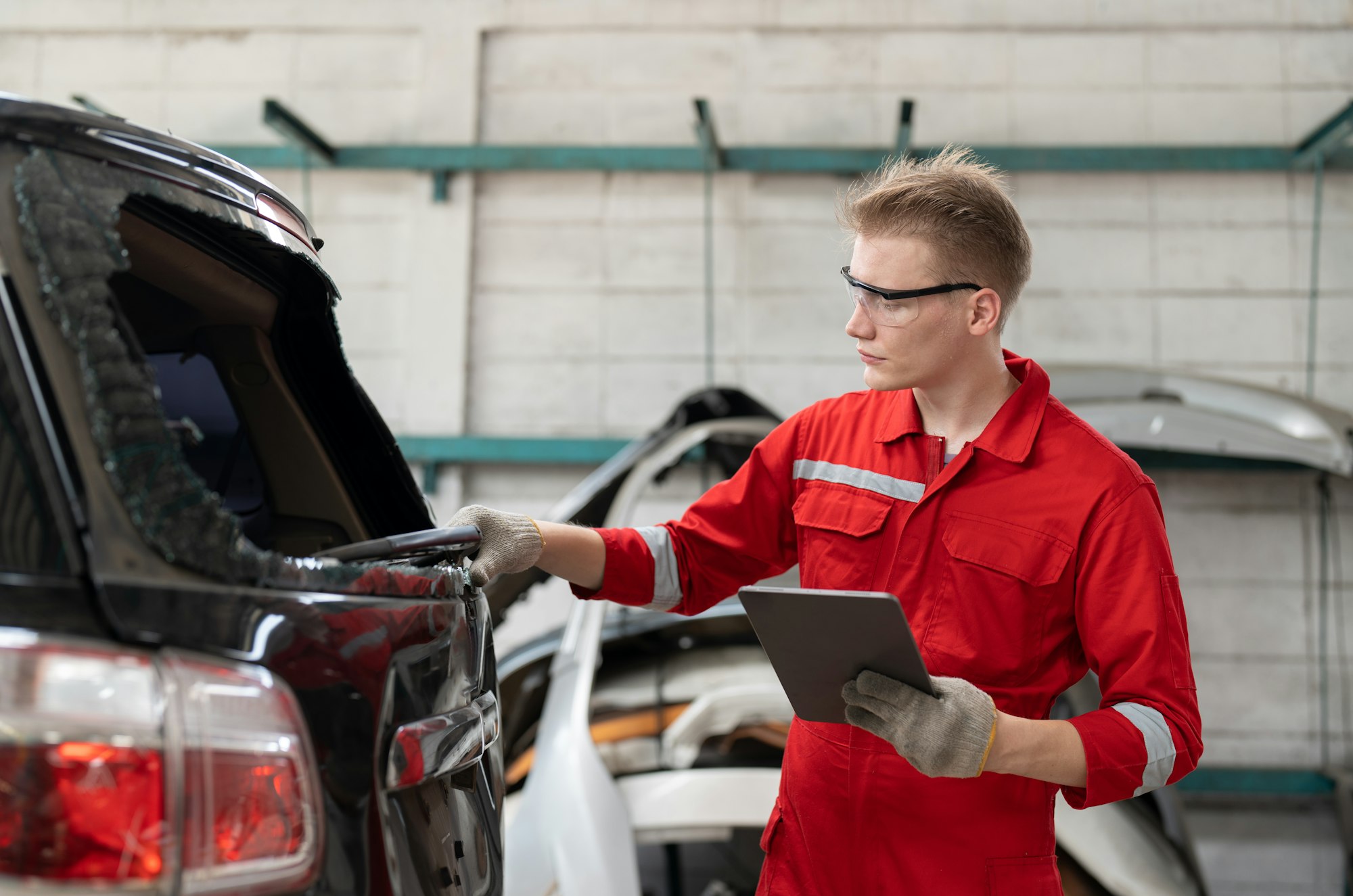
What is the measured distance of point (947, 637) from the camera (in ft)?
5.36

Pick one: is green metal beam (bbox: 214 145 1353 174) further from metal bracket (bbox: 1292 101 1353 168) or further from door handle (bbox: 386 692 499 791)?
door handle (bbox: 386 692 499 791)

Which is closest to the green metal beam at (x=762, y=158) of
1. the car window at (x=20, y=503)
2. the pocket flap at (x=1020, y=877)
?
the pocket flap at (x=1020, y=877)

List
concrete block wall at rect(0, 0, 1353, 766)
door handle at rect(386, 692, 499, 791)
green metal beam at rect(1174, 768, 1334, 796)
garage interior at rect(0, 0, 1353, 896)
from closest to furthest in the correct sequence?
door handle at rect(386, 692, 499, 791)
green metal beam at rect(1174, 768, 1334, 796)
garage interior at rect(0, 0, 1353, 896)
concrete block wall at rect(0, 0, 1353, 766)

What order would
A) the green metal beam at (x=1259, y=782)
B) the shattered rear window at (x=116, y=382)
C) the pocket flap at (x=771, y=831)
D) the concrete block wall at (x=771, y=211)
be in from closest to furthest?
the shattered rear window at (x=116, y=382) → the pocket flap at (x=771, y=831) → the green metal beam at (x=1259, y=782) → the concrete block wall at (x=771, y=211)

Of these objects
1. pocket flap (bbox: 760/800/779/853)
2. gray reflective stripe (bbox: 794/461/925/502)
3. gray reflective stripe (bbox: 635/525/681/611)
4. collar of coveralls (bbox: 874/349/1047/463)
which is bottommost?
pocket flap (bbox: 760/800/779/853)

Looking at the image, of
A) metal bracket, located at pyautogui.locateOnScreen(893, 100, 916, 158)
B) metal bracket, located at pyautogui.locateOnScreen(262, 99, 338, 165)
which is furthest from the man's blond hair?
metal bracket, located at pyautogui.locateOnScreen(262, 99, 338, 165)

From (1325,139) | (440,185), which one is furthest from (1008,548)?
(440,185)

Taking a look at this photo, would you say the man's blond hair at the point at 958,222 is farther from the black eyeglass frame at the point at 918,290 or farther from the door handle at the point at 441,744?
the door handle at the point at 441,744

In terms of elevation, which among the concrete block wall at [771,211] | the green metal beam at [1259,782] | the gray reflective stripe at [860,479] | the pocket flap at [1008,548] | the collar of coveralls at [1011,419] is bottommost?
the green metal beam at [1259,782]

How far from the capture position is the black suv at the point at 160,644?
83 centimetres

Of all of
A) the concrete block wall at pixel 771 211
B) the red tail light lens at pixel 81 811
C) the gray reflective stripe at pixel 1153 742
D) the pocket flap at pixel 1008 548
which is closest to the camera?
the red tail light lens at pixel 81 811

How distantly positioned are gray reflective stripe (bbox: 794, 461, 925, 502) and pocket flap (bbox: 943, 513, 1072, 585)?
0.10 m

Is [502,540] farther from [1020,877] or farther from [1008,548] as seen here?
[1020,877]

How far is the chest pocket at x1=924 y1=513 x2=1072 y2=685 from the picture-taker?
1.59m
